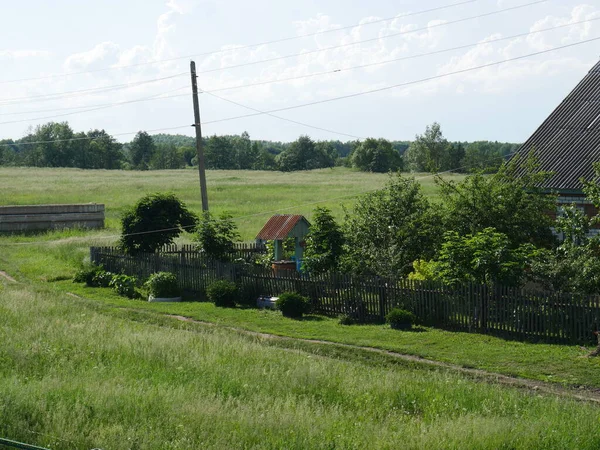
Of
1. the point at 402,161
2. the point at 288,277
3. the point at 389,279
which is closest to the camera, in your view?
the point at 389,279

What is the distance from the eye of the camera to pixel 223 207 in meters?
66.5

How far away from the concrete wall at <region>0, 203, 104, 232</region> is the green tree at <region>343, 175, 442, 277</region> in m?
30.1

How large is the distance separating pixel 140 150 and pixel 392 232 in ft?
458

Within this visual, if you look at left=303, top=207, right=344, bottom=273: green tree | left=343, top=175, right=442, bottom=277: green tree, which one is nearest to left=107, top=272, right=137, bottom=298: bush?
left=303, top=207, right=344, bottom=273: green tree

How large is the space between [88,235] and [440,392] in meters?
39.2

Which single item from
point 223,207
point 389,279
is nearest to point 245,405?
point 389,279

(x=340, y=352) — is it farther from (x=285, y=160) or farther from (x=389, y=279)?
(x=285, y=160)

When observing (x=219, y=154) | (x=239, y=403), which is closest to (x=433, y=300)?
(x=239, y=403)

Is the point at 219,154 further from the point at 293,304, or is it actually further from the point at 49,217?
the point at 293,304

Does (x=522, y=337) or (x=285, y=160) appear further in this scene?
(x=285, y=160)

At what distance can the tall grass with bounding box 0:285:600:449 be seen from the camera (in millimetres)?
10750

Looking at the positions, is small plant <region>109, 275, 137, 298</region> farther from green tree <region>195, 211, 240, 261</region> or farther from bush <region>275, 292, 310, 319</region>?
bush <region>275, 292, 310, 319</region>

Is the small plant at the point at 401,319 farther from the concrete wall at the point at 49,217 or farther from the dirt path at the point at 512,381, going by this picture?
the concrete wall at the point at 49,217

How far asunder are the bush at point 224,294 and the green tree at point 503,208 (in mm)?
7689
